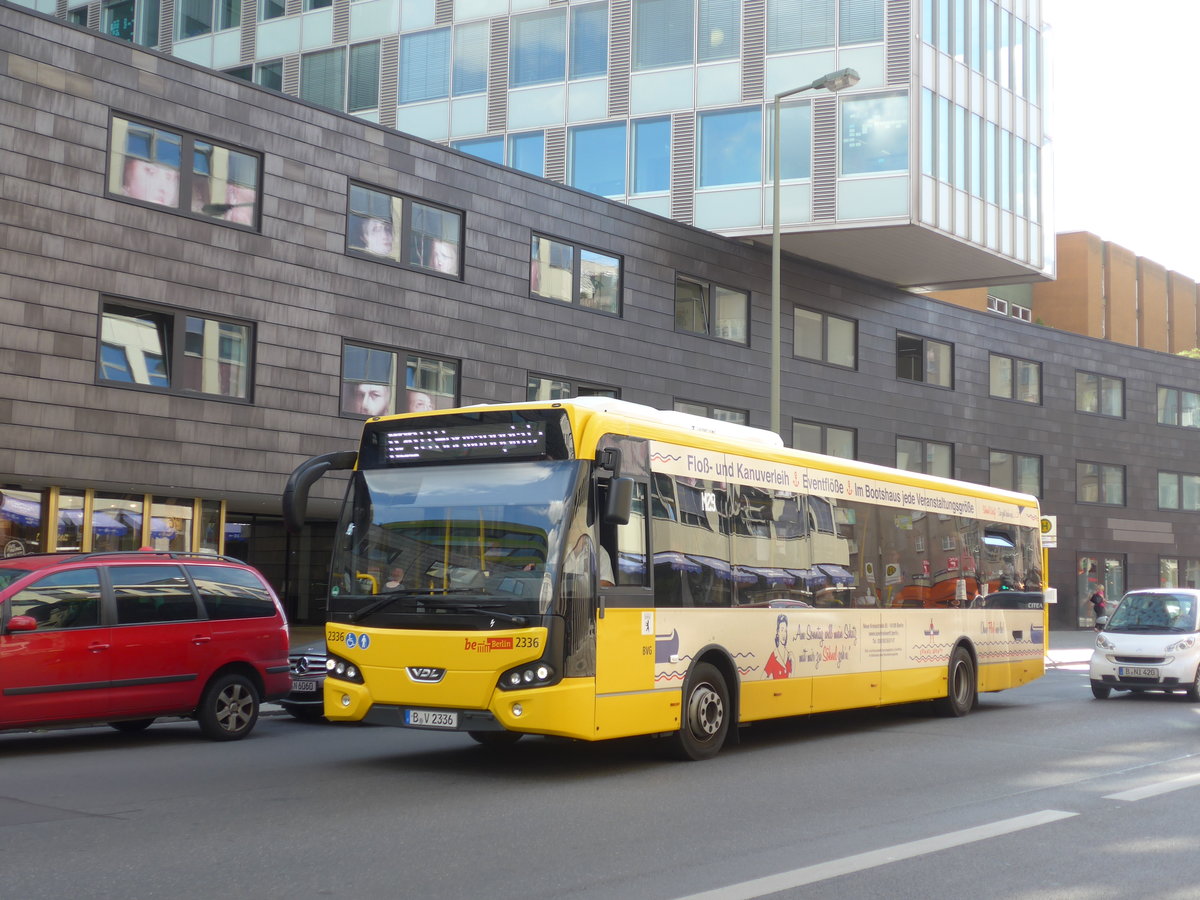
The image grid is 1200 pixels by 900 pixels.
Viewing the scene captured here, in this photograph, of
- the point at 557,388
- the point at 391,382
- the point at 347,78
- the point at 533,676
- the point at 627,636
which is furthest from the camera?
the point at 347,78

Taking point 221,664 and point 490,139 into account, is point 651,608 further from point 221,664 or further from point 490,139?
point 490,139

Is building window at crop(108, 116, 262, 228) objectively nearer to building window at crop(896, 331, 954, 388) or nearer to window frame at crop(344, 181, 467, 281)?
window frame at crop(344, 181, 467, 281)

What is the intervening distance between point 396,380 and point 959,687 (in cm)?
1180

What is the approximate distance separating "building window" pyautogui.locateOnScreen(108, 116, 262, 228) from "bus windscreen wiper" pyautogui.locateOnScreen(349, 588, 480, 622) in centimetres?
1187

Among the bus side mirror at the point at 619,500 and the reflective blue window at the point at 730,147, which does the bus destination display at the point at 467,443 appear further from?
the reflective blue window at the point at 730,147

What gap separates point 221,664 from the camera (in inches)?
513

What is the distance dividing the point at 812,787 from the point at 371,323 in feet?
49.6

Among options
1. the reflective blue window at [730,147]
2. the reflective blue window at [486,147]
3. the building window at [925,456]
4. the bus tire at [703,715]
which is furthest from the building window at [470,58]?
the bus tire at [703,715]

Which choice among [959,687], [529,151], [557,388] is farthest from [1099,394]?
[959,687]

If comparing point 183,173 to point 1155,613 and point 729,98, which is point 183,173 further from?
point 1155,613

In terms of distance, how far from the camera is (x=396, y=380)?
23.8 meters

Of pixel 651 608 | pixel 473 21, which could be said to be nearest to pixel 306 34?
pixel 473 21

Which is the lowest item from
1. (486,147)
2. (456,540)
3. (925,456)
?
(456,540)

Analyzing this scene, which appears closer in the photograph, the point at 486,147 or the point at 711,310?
the point at 711,310
